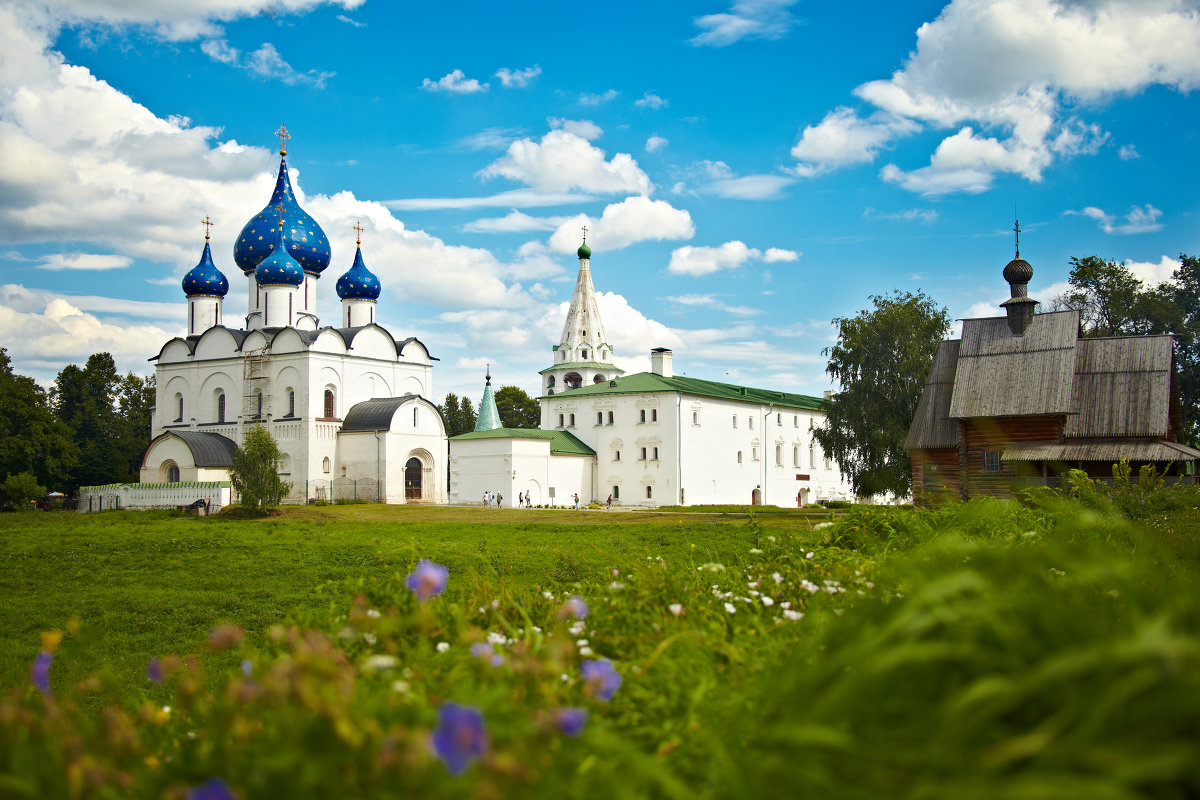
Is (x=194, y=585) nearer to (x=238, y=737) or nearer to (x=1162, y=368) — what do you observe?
(x=238, y=737)

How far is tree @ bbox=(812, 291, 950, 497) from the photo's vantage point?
3134cm

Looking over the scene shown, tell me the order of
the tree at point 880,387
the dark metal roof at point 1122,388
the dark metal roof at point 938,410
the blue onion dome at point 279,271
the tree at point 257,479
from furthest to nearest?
the blue onion dome at point 279,271
the tree at point 880,387
the tree at point 257,479
the dark metal roof at point 938,410
the dark metal roof at point 1122,388

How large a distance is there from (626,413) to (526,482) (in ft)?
22.4

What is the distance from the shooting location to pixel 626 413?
47.2 metres

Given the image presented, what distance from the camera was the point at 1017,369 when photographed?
78.8ft

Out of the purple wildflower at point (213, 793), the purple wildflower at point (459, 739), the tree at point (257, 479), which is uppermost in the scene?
the purple wildflower at point (459, 739)

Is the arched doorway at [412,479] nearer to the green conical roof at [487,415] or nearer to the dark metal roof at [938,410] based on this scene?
the green conical roof at [487,415]

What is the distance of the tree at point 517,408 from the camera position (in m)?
69.8

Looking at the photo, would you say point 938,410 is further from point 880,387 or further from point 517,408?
point 517,408

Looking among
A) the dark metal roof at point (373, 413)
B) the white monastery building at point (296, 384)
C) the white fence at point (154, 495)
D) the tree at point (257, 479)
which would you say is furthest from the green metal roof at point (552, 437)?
the tree at point (257, 479)

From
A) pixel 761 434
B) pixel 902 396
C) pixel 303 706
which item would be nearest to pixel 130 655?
pixel 303 706

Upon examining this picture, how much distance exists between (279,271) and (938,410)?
3017 cm

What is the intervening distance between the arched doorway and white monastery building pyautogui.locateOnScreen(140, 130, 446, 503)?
0.05 meters

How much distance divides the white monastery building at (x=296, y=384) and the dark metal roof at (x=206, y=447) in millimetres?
60
